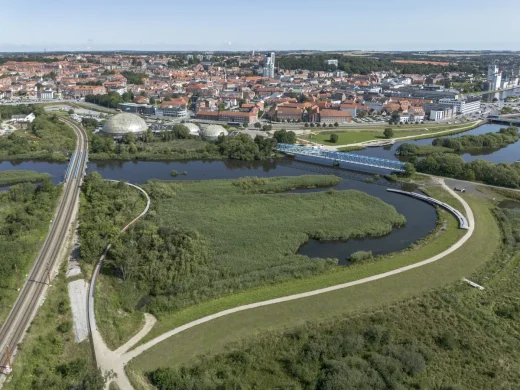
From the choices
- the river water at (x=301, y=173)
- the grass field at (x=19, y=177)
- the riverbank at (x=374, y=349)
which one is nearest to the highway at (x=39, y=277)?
the grass field at (x=19, y=177)

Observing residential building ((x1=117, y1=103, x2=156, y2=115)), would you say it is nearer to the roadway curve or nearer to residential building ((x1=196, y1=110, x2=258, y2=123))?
residential building ((x1=196, y1=110, x2=258, y2=123))

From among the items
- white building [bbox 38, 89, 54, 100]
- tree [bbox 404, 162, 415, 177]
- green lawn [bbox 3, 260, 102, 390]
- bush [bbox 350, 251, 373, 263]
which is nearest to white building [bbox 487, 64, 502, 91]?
tree [bbox 404, 162, 415, 177]

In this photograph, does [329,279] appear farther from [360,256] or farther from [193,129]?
[193,129]

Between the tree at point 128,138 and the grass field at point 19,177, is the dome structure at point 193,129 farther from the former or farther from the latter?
the grass field at point 19,177

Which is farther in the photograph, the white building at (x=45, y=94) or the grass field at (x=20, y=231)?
the white building at (x=45, y=94)

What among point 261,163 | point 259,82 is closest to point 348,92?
point 259,82

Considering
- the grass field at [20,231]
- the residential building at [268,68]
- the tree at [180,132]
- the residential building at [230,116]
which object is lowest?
the grass field at [20,231]

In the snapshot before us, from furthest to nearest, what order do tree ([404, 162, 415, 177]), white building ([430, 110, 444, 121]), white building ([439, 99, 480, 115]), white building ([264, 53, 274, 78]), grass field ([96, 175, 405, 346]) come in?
white building ([264, 53, 274, 78])
white building ([439, 99, 480, 115])
white building ([430, 110, 444, 121])
tree ([404, 162, 415, 177])
grass field ([96, 175, 405, 346])
